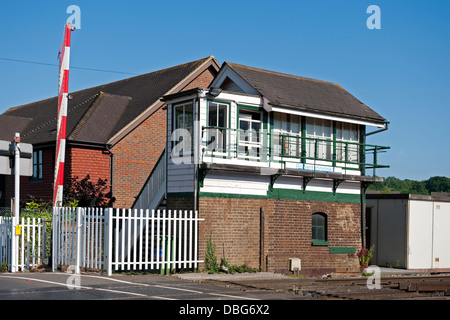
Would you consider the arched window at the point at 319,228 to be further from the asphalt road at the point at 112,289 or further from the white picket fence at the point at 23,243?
the white picket fence at the point at 23,243

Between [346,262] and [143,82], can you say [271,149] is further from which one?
[143,82]

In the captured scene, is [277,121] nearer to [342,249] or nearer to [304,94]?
[304,94]

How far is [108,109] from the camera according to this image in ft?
96.6

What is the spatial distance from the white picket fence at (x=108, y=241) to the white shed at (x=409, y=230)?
9697mm

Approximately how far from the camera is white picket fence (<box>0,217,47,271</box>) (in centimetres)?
1686

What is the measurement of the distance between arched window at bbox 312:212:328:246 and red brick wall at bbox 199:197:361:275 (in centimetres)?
18

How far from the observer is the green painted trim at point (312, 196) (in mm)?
20550

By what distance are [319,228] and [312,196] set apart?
1.26 meters

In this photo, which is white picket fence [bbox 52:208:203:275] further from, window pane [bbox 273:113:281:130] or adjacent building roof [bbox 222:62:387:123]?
adjacent building roof [bbox 222:62:387:123]

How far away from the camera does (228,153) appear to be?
19594 mm

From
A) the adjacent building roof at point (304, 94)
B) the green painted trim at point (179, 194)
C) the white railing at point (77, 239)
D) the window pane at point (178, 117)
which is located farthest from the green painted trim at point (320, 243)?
the white railing at point (77, 239)
